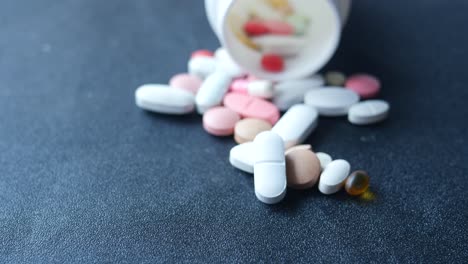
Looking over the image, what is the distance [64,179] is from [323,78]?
612 millimetres

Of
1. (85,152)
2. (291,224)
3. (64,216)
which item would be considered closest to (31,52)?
(85,152)

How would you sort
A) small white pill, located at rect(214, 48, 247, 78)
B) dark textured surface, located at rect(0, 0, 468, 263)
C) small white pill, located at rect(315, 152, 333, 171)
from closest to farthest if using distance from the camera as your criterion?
dark textured surface, located at rect(0, 0, 468, 263), small white pill, located at rect(315, 152, 333, 171), small white pill, located at rect(214, 48, 247, 78)

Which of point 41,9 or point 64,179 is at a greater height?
point 41,9

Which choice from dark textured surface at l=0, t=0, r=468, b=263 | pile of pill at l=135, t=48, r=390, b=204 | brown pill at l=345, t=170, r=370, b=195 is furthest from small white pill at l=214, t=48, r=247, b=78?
brown pill at l=345, t=170, r=370, b=195

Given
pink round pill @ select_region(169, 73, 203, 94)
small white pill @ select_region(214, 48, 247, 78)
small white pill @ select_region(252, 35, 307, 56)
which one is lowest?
pink round pill @ select_region(169, 73, 203, 94)

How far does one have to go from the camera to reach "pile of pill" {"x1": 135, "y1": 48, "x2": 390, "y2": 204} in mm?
905

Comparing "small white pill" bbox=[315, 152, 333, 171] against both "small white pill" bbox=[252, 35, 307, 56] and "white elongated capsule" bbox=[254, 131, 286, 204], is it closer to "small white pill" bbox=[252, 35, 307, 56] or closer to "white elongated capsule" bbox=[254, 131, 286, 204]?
"white elongated capsule" bbox=[254, 131, 286, 204]

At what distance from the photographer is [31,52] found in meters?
1.29

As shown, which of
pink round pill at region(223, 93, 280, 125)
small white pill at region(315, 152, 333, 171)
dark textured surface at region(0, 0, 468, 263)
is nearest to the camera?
dark textured surface at region(0, 0, 468, 263)

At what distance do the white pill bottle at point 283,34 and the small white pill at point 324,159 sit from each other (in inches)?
9.3

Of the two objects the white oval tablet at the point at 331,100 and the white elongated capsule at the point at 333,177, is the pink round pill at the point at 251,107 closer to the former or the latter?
the white oval tablet at the point at 331,100

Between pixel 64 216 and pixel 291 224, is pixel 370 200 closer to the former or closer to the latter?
pixel 291 224

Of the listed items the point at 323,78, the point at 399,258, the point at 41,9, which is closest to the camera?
the point at 399,258

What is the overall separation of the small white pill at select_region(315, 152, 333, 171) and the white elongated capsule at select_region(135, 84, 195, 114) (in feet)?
0.99
